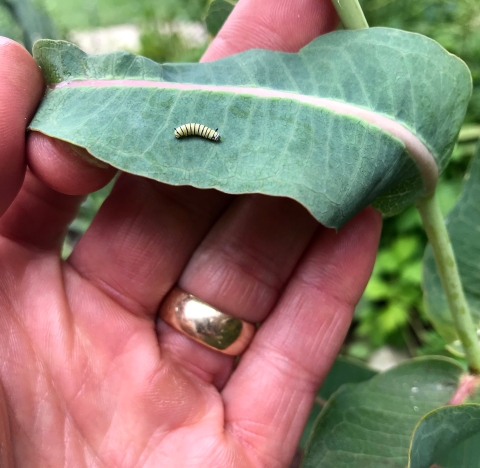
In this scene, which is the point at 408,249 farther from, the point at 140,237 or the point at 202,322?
the point at 140,237

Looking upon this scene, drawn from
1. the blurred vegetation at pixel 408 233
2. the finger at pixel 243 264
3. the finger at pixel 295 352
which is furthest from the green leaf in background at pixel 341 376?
the blurred vegetation at pixel 408 233

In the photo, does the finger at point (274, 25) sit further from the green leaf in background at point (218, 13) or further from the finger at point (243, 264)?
the finger at point (243, 264)

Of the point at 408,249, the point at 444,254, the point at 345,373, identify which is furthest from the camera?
the point at 408,249

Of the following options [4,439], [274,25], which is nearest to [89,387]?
[4,439]

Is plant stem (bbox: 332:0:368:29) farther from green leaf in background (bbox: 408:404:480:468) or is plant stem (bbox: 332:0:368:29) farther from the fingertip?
green leaf in background (bbox: 408:404:480:468)

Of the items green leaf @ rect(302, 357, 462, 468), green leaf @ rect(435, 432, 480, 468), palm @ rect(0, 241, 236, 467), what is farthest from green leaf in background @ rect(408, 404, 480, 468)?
palm @ rect(0, 241, 236, 467)

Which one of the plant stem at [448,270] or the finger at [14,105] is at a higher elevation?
the finger at [14,105]
